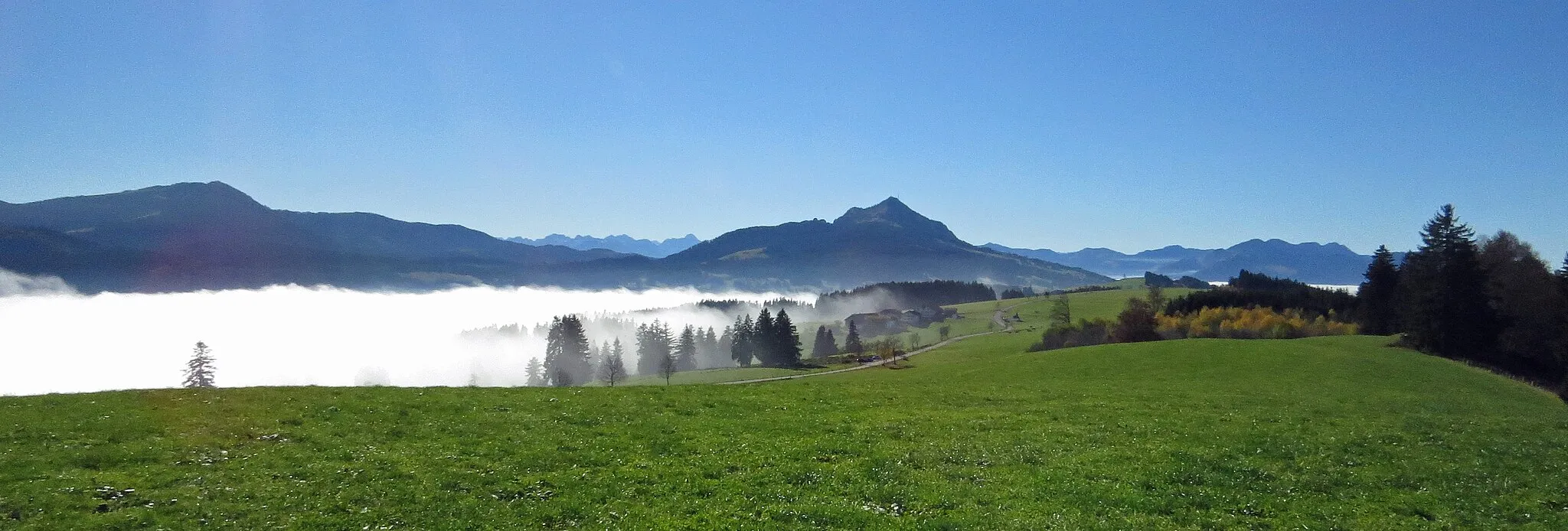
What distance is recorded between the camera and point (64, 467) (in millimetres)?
19312

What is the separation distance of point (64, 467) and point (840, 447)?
23.7 m

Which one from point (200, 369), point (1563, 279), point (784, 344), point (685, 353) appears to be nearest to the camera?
point (1563, 279)

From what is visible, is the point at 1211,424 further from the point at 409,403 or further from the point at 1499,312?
the point at 1499,312

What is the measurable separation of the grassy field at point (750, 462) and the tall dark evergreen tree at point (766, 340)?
388 feet

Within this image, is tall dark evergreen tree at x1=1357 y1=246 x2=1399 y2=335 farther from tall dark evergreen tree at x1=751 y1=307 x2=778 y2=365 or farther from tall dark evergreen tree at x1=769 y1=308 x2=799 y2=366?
tall dark evergreen tree at x1=751 y1=307 x2=778 y2=365

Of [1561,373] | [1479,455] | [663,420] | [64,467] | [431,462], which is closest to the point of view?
[64,467]

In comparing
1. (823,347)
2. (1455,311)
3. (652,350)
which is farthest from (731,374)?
(1455,311)

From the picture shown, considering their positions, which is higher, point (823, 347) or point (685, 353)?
point (823, 347)

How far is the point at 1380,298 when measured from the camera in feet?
320

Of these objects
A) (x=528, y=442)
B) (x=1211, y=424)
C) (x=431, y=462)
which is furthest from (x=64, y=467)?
(x=1211, y=424)

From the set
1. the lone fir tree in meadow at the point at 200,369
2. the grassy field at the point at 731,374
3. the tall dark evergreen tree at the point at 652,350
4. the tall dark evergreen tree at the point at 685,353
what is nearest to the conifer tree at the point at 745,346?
the tall dark evergreen tree at the point at 685,353

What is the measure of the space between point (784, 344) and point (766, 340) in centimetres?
494

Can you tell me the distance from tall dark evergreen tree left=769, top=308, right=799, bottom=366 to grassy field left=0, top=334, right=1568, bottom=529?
116 meters

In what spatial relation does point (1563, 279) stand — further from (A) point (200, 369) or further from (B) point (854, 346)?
(A) point (200, 369)
